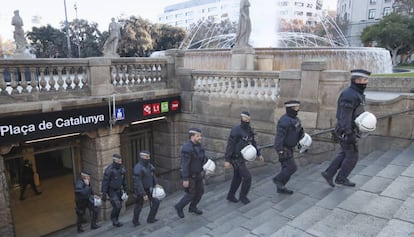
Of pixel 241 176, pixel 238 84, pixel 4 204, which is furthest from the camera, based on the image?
pixel 238 84

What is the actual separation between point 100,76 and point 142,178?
3300 mm

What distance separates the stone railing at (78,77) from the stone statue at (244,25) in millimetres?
3496

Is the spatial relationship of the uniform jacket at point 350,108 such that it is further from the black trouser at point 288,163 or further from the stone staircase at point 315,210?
the stone staircase at point 315,210

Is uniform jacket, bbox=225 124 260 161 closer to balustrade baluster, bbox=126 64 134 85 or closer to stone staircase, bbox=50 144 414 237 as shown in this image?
stone staircase, bbox=50 144 414 237

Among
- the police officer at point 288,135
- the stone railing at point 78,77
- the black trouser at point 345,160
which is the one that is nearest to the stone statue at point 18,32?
the stone railing at point 78,77

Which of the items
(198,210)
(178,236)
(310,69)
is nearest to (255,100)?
(310,69)

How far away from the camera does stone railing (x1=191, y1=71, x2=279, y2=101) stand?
802cm

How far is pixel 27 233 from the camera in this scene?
8.38 meters

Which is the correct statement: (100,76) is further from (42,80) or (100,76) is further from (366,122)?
(366,122)

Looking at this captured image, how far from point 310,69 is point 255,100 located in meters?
1.69

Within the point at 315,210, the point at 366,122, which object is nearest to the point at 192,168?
the point at 315,210

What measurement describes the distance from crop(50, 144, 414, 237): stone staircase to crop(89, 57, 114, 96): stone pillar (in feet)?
10.9

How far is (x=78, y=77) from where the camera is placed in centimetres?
782

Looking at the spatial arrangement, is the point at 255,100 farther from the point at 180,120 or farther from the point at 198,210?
the point at 198,210
